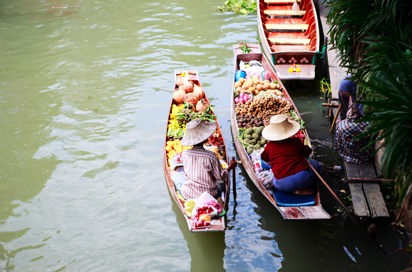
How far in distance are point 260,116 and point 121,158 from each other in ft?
7.18

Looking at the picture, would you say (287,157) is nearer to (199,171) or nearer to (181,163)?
(199,171)

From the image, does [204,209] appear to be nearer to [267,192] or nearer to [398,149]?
[267,192]

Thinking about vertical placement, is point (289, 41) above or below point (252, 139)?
above

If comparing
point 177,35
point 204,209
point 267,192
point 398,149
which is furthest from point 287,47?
point 398,149

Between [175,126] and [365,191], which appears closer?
[365,191]

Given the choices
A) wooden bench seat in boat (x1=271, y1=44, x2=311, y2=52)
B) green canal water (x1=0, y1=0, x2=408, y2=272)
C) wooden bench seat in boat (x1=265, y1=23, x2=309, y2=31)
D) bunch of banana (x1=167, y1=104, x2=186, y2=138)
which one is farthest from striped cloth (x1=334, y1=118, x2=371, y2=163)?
wooden bench seat in boat (x1=265, y1=23, x2=309, y2=31)

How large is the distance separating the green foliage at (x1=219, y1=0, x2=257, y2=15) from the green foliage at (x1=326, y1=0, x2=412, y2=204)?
645 cm

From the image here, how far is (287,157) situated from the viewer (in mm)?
5355

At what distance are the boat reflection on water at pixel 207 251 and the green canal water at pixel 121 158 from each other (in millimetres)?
15

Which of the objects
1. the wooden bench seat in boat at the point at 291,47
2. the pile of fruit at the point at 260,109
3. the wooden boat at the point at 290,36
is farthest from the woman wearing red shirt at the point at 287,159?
the wooden bench seat in boat at the point at 291,47

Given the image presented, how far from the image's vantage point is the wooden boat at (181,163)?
4707 millimetres

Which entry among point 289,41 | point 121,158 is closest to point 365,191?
point 121,158

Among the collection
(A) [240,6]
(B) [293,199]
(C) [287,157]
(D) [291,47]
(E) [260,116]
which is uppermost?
(A) [240,6]

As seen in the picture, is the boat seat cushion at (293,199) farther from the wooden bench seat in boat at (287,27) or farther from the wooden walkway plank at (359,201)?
the wooden bench seat in boat at (287,27)
